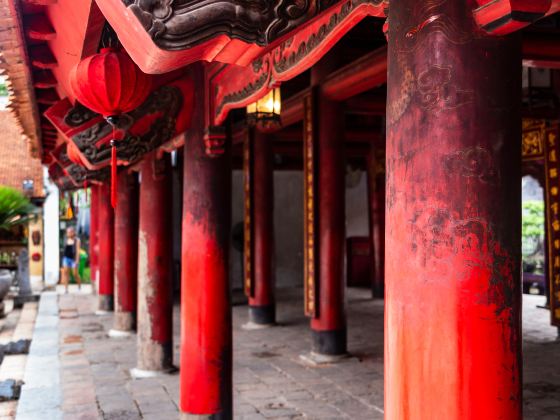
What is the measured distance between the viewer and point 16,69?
213 inches

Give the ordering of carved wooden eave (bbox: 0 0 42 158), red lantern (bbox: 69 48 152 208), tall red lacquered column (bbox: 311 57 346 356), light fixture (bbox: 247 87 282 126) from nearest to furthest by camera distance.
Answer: red lantern (bbox: 69 48 152 208)
carved wooden eave (bbox: 0 0 42 158)
light fixture (bbox: 247 87 282 126)
tall red lacquered column (bbox: 311 57 346 356)

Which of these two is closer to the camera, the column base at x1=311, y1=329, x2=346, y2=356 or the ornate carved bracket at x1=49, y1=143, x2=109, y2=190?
the column base at x1=311, y1=329, x2=346, y2=356

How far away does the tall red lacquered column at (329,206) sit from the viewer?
273 inches

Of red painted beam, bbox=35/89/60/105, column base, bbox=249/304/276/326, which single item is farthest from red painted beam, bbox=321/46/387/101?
column base, bbox=249/304/276/326

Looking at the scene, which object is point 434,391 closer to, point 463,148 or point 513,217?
point 513,217

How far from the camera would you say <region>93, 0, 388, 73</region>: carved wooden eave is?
2029mm

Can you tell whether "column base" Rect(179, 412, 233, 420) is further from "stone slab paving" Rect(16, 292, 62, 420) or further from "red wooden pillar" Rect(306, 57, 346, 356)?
"red wooden pillar" Rect(306, 57, 346, 356)

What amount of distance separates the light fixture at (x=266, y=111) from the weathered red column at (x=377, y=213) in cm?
590

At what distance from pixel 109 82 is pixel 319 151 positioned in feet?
11.9

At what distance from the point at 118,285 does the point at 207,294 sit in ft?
17.0

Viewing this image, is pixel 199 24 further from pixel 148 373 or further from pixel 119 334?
pixel 119 334

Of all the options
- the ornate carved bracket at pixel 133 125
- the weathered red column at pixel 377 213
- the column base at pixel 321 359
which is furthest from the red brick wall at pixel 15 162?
the ornate carved bracket at pixel 133 125

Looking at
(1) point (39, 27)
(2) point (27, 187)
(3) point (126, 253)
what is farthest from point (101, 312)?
(2) point (27, 187)

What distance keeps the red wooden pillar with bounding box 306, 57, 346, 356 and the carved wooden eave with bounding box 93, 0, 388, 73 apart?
454 cm
